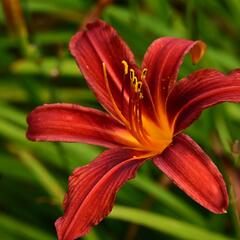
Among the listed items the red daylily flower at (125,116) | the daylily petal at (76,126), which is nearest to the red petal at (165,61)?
the red daylily flower at (125,116)

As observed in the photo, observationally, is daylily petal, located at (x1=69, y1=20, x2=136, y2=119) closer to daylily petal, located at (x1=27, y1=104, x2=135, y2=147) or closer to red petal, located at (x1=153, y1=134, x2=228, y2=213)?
daylily petal, located at (x1=27, y1=104, x2=135, y2=147)

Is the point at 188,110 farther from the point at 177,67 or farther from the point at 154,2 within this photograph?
the point at 154,2

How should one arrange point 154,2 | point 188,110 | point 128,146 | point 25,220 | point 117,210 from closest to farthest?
point 188,110
point 128,146
point 117,210
point 25,220
point 154,2

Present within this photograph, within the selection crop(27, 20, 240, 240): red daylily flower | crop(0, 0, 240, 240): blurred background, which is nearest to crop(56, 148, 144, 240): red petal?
crop(27, 20, 240, 240): red daylily flower

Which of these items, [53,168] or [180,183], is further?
[53,168]

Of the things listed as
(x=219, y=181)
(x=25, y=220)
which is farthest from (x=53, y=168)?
(x=219, y=181)

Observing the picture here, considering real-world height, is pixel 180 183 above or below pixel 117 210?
above

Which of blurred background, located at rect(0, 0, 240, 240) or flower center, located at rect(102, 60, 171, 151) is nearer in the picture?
flower center, located at rect(102, 60, 171, 151)
